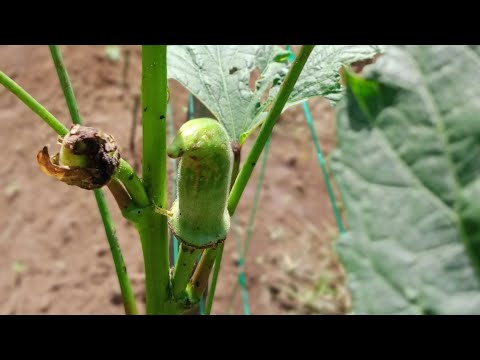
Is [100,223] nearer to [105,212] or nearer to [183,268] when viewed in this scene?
[105,212]

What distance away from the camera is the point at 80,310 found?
298 cm

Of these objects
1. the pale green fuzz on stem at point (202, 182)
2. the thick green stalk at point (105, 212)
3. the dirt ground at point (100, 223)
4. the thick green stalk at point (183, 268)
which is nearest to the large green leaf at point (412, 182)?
the pale green fuzz on stem at point (202, 182)

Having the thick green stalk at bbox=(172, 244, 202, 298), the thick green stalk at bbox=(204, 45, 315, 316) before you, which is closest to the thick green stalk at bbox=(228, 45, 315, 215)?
the thick green stalk at bbox=(204, 45, 315, 316)

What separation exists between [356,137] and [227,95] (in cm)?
82

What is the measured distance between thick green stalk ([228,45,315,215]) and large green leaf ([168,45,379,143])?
0.56ft

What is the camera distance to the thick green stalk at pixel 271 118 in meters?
0.82

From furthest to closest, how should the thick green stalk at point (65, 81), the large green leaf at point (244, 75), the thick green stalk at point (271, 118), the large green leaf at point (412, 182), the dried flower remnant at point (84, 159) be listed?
the large green leaf at point (244, 75), the thick green stalk at point (65, 81), the thick green stalk at point (271, 118), the dried flower remnant at point (84, 159), the large green leaf at point (412, 182)

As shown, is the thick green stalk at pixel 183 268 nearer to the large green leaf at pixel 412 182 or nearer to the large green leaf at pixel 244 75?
the large green leaf at pixel 244 75

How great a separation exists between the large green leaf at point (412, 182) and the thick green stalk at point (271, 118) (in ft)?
1.40

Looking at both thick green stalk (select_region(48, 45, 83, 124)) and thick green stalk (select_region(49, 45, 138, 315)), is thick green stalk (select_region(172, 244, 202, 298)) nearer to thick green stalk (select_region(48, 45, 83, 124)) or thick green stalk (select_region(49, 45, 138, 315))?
thick green stalk (select_region(49, 45, 138, 315))

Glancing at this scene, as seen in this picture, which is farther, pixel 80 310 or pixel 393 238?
pixel 80 310

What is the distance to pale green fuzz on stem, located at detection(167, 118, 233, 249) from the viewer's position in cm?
74
